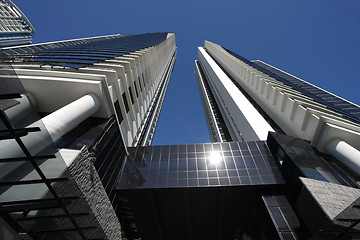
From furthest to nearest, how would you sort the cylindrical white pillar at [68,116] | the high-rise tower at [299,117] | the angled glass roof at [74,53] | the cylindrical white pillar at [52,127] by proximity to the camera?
the angled glass roof at [74,53] → the high-rise tower at [299,117] → the cylindrical white pillar at [68,116] → the cylindrical white pillar at [52,127]

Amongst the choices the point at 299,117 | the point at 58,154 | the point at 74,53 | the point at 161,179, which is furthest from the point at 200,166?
the point at 74,53

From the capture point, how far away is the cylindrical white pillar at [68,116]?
40.2 feet

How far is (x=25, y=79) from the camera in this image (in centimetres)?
1608

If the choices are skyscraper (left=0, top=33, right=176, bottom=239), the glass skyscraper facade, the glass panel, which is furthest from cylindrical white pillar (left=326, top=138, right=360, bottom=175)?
the glass panel

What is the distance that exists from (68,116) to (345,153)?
2389 centimetres

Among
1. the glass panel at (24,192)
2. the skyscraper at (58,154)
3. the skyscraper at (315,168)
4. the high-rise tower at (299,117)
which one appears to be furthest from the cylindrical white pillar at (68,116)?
→ the high-rise tower at (299,117)

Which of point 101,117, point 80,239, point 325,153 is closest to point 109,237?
point 80,239

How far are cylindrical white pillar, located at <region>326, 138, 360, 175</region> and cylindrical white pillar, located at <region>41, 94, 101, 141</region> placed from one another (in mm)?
23389

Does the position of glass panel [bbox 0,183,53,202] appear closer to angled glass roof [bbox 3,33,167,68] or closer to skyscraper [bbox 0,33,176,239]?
skyscraper [bbox 0,33,176,239]

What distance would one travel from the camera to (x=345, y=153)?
Result: 15727 mm

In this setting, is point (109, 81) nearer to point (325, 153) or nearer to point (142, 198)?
point (142, 198)

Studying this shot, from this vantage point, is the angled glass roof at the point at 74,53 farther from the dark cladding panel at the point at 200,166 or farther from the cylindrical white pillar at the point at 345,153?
the cylindrical white pillar at the point at 345,153

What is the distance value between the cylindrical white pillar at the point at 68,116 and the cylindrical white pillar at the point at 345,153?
2339 cm

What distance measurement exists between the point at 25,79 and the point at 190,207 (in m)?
20.0
